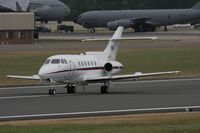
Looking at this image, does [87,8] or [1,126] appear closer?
[1,126]

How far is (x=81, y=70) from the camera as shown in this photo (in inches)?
1538

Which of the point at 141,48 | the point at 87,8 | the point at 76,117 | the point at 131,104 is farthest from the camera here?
the point at 87,8

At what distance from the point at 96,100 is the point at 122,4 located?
14909cm

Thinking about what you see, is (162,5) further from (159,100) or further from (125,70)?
(159,100)

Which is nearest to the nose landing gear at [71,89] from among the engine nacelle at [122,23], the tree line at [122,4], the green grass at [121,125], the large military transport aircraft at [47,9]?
the green grass at [121,125]

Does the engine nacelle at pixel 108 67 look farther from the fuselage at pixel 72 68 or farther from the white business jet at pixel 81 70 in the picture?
the fuselage at pixel 72 68

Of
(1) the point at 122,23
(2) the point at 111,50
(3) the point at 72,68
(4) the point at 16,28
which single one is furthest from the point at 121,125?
(1) the point at 122,23

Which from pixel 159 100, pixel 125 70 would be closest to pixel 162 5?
pixel 125 70

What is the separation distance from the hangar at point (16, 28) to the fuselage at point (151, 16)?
137ft

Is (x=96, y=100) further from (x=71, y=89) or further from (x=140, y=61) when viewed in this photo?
(x=140, y=61)

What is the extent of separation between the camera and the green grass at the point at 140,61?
55.7 metres

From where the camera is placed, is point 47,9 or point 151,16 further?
point 47,9

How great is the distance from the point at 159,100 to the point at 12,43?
6343 cm

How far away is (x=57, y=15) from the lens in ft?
478
